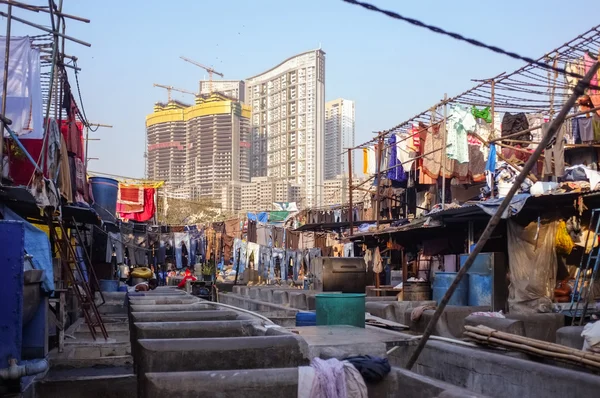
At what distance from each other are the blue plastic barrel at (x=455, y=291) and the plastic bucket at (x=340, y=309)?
181 inches

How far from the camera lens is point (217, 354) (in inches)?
219

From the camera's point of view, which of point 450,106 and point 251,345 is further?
point 450,106

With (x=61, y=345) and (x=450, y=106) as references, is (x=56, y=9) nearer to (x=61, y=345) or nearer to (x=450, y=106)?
(x=61, y=345)

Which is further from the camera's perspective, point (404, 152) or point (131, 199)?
point (131, 199)

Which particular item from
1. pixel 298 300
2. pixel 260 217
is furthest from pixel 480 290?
pixel 260 217

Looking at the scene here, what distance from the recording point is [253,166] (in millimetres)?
75312

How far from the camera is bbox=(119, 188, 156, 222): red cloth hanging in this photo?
1207 inches

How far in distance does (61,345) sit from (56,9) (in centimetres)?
634

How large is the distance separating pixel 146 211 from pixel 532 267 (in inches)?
903

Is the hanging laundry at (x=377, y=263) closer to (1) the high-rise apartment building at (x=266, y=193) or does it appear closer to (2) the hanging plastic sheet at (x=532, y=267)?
(2) the hanging plastic sheet at (x=532, y=267)

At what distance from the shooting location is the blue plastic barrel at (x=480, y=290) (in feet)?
40.1

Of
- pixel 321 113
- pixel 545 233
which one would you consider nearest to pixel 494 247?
pixel 545 233

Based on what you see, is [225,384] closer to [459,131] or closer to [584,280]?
[584,280]

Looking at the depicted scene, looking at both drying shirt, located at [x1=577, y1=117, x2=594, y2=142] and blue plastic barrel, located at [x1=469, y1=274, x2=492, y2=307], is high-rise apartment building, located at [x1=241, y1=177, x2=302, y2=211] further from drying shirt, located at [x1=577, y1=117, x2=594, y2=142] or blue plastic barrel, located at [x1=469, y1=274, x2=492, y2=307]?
blue plastic barrel, located at [x1=469, y1=274, x2=492, y2=307]
